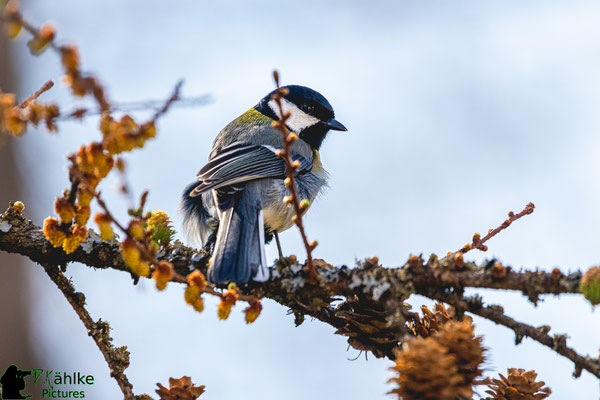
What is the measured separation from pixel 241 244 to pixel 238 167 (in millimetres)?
822

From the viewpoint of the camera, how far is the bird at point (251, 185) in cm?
188

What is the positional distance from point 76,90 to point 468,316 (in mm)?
986

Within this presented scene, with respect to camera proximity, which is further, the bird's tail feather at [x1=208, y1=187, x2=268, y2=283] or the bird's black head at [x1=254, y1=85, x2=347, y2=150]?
the bird's black head at [x1=254, y1=85, x2=347, y2=150]

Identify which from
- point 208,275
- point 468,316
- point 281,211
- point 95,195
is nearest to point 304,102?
point 281,211

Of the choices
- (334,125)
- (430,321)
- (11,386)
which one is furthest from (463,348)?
(334,125)

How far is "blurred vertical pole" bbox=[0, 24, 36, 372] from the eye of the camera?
359 cm

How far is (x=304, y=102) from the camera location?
141 inches

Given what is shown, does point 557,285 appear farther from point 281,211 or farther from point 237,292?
point 281,211

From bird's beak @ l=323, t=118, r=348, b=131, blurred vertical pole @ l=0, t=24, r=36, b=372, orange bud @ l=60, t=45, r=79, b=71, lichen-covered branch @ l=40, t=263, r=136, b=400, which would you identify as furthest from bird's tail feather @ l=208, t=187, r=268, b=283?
blurred vertical pole @ l=0, t=24, r=36, b=372

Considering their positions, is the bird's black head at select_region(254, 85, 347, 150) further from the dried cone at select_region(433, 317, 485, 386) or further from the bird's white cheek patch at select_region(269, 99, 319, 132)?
the dried cone at select_region(433, 317, 485, 386)

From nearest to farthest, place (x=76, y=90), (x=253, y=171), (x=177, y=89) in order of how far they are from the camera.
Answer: (x=76, y=90) → (x=177, y=89) → (x=253, y=171)

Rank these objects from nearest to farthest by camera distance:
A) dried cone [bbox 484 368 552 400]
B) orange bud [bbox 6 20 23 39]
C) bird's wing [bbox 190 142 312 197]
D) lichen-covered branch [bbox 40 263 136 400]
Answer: orange bud [bbox 6 20 23 39] < dried cone [bbox 484 368 552 400] < lichen-covered branch [bbox 40 263 136 400] < bird's wing [bbox 190 142 312 197]

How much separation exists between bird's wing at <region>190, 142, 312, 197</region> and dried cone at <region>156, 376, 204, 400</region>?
1.15 metres

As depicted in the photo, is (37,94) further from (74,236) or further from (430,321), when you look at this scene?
(430,321)
